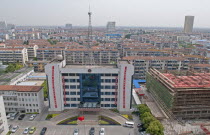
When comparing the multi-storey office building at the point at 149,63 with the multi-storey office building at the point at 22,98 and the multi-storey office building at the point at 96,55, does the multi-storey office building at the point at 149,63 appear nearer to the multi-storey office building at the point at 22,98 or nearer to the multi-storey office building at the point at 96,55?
the multi-storey office building at the point at 96,55

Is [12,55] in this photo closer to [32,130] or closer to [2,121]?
[2,121]

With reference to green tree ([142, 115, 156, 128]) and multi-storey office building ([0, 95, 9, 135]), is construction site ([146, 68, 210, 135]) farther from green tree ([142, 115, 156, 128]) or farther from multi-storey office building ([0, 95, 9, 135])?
multi-storey office building ([0, 95, 9, 135])

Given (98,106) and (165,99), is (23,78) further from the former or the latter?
(165,99)

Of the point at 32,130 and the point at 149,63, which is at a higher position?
the point at 149,63

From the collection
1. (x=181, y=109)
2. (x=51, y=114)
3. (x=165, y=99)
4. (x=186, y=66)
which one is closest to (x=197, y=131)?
(x=181, y=109)

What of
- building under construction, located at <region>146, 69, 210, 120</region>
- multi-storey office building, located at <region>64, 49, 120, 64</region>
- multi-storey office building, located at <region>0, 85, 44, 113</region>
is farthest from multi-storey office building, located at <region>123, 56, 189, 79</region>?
multi-storey office building, located at <region>0, 85, 44, 113</region>

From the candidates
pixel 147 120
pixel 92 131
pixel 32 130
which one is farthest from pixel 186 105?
pixel 32 130
